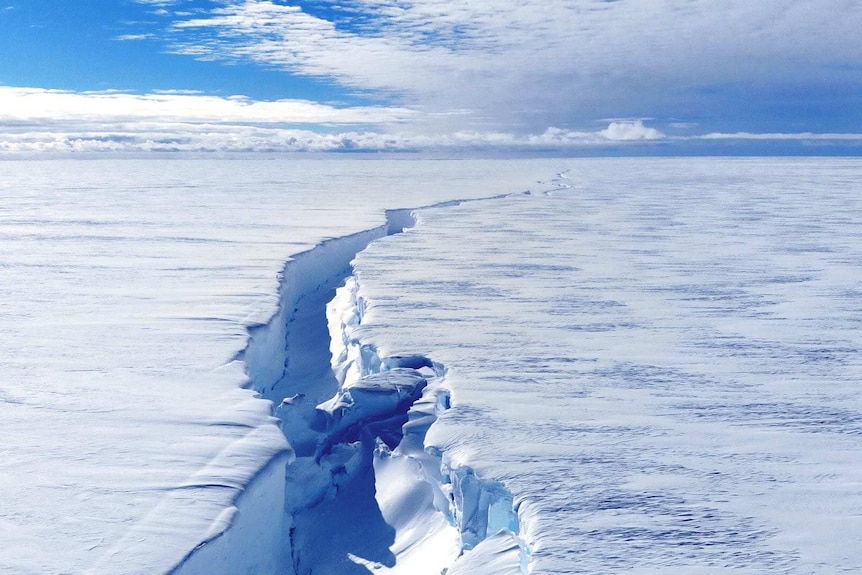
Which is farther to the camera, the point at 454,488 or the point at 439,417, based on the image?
the point at 439,417

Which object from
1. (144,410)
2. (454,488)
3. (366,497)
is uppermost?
(144,410)

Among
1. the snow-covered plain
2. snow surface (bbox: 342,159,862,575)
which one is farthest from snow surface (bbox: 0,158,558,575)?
snow surface (bbox: 342,159,862,575)

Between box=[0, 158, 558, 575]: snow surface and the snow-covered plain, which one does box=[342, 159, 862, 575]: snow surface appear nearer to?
the snow-covered plain

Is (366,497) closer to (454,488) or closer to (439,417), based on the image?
(439,417)

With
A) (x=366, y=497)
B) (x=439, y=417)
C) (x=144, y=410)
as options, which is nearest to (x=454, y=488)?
(x=439, y=417)

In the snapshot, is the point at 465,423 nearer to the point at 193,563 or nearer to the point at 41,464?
the point at 193,563
